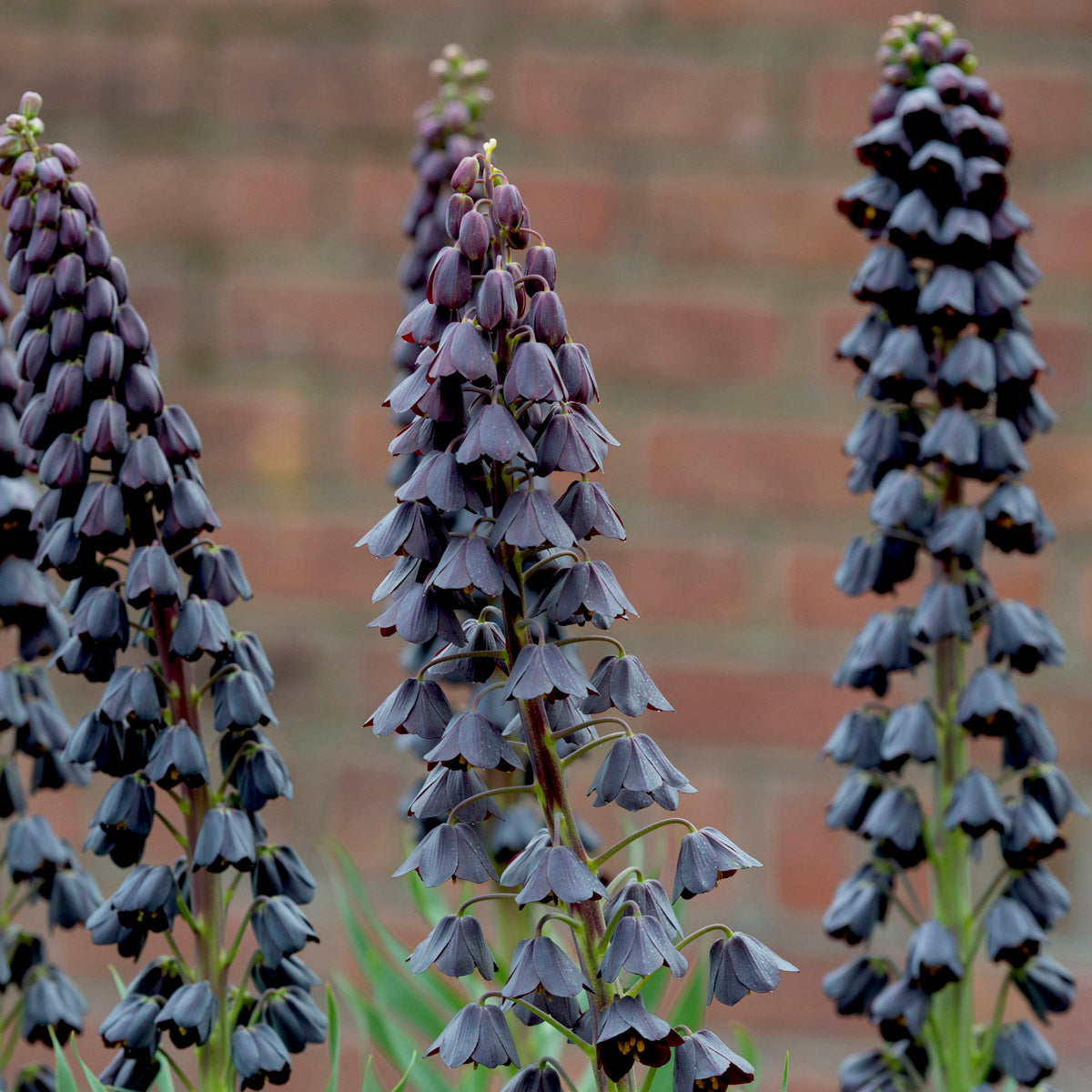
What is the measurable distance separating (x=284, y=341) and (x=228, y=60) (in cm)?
18

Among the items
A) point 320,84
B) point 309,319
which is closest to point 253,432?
point 309,319

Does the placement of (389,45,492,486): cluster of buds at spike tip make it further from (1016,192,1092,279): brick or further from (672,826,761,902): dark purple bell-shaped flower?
(1016,192,1092,279): brick

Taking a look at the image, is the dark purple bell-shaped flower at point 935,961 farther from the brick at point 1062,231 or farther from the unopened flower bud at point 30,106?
the brick at point 1062,231

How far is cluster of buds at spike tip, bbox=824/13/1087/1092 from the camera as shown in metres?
0.36

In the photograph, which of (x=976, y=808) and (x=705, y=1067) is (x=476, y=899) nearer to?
(x=705, y=1067)

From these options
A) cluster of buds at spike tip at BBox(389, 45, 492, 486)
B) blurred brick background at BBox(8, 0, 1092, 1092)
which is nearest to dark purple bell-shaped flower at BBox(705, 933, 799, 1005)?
cluster of buds at spike tip at BBox(389, 45, 492, 486)

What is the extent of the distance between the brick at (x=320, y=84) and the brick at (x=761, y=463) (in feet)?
0.92

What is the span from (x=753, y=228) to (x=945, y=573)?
21.7 inches

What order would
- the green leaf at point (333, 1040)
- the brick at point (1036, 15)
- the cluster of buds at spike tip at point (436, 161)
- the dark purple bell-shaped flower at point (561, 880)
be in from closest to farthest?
1. the dark purple bell-shaped flower at point (561, 880)
2. the green leaf at point (333, 1040)
3. the cluster of buds at spike tip at point (436, 161)
4. the brick at point (1036, 15)

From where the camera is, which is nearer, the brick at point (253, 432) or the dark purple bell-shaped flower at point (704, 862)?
the dark purple bell-shaped flower at point (704, 862)

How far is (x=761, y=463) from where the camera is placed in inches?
35.2

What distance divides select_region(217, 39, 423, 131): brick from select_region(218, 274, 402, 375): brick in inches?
4.1

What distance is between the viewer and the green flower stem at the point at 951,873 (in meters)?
0.38

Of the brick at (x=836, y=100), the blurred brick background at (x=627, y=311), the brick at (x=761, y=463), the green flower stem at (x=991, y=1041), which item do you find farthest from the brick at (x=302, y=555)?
the green flower stem at (x=991, y=1041)
